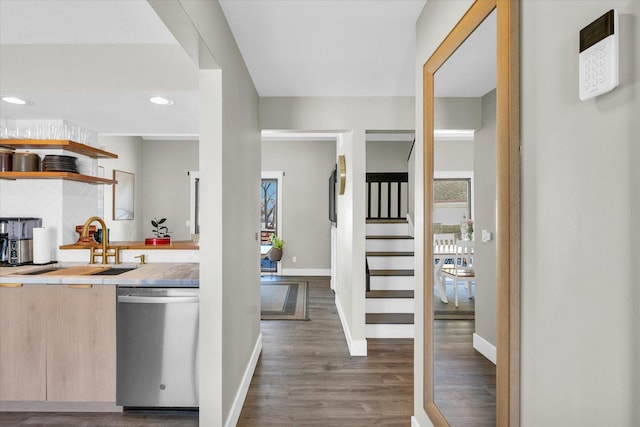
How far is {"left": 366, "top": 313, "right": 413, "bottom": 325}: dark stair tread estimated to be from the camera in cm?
375

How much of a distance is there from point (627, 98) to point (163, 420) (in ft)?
9.10

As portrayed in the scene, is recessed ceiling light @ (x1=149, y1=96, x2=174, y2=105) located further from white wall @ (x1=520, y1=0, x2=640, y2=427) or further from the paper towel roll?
white wall @ (x1=520, y1=0, x2=640, y2=427)

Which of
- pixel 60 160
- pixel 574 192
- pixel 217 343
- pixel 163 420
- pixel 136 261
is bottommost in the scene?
pixel 163 420

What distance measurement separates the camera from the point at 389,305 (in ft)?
13.0

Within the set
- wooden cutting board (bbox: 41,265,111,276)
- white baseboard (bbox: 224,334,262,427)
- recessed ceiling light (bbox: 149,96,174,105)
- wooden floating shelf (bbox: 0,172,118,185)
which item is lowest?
white baseboard (bbox: 224,334,262,427)

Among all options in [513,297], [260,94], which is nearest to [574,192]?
[513,297]

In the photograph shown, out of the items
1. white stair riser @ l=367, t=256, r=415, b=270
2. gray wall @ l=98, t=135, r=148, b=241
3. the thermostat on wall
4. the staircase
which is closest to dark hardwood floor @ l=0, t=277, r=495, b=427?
the staircase

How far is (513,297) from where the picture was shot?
1.08 meters

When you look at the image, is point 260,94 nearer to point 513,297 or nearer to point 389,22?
point 389,22

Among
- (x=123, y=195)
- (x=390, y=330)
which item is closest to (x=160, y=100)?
(x=390, y=330)

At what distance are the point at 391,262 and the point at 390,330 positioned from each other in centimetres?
80

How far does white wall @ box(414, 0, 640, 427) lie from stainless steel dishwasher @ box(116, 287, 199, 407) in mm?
1920

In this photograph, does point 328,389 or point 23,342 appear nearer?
point 23,342

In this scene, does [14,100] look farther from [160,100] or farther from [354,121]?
[354,121]
